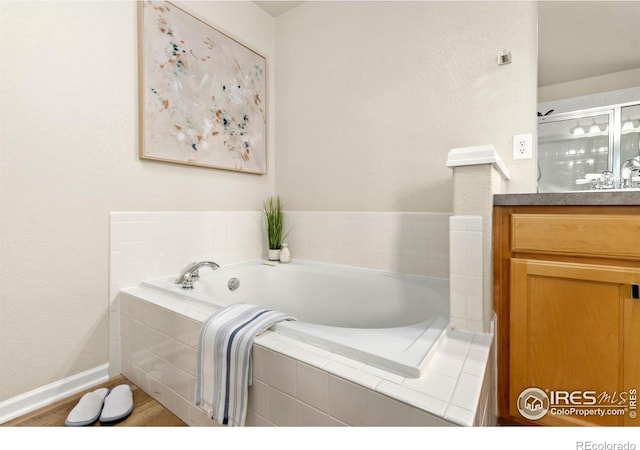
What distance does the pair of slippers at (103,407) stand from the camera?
1.20 metres

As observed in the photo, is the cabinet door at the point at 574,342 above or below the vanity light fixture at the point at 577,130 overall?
below

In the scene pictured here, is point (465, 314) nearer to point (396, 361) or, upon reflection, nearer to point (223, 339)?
point (396, 361)

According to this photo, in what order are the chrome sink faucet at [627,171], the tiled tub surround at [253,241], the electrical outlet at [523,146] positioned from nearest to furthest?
the chrome sink faucet at [627,171]
the electrical outlet at [523,146]
the tiled tub surround at [253,241]

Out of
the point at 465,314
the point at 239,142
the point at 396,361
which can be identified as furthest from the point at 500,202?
the point at 239,142

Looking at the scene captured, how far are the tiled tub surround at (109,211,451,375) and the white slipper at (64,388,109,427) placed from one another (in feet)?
0.73

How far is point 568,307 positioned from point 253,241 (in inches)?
75.6

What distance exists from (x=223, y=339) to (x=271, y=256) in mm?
1300

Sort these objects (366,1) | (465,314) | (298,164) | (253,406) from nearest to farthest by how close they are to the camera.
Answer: (253,406) → (465,314) → (366,1) → (298,164)

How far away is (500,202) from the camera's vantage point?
1.17 meters

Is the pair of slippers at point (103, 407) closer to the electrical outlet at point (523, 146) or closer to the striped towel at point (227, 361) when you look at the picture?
the striped towel at point (227, 361)

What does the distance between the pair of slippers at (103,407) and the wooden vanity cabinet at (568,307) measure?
1590mm

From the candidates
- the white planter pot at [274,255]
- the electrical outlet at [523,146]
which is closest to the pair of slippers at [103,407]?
the white planter pot at [274,255]

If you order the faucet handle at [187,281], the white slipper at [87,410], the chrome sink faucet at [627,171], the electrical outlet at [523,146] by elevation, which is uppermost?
the electrical outlet at [523,146]

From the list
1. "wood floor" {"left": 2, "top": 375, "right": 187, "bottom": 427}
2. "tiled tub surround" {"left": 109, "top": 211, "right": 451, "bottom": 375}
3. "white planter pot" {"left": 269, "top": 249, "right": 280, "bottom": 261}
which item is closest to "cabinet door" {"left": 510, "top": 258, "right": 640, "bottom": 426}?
"tiled tub surround" {"left": 109, "top": 211, "right": 451, "bottom": 375}
